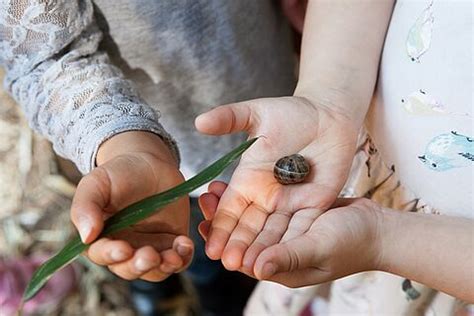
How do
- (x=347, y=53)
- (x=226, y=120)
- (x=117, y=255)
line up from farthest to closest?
(x=347, y=53)
(x=226, y=120)
(x=117, y=255)

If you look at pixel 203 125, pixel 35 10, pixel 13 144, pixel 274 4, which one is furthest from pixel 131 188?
pixel 13 144

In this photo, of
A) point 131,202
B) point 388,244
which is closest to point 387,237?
point 388,244

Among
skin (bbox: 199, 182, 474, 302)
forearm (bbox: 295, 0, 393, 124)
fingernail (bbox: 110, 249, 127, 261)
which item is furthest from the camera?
forearm (bbox: 295, 0, 393, 124)

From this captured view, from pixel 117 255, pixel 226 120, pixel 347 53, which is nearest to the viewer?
pixel 117 255

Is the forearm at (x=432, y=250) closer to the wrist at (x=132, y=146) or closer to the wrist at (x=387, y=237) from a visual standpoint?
the wrist at (x=387, y=237)

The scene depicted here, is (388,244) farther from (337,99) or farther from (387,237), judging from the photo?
(337,99)

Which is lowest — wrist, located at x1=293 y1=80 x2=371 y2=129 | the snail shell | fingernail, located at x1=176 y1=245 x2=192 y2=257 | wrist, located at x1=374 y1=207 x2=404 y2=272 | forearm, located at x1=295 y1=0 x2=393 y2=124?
wrist, located at x1=374 y1=207 x2=404 y2=272

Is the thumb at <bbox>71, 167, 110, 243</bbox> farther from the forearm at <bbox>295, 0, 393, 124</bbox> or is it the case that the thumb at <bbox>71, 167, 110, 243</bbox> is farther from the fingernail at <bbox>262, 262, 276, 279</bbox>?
the forearm at <bbox>295, 0, 393, 124</bbox>

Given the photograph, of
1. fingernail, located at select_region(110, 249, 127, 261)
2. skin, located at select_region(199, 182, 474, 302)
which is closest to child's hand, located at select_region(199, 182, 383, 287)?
skin, located at select_region(199, 182, 474, 302)
